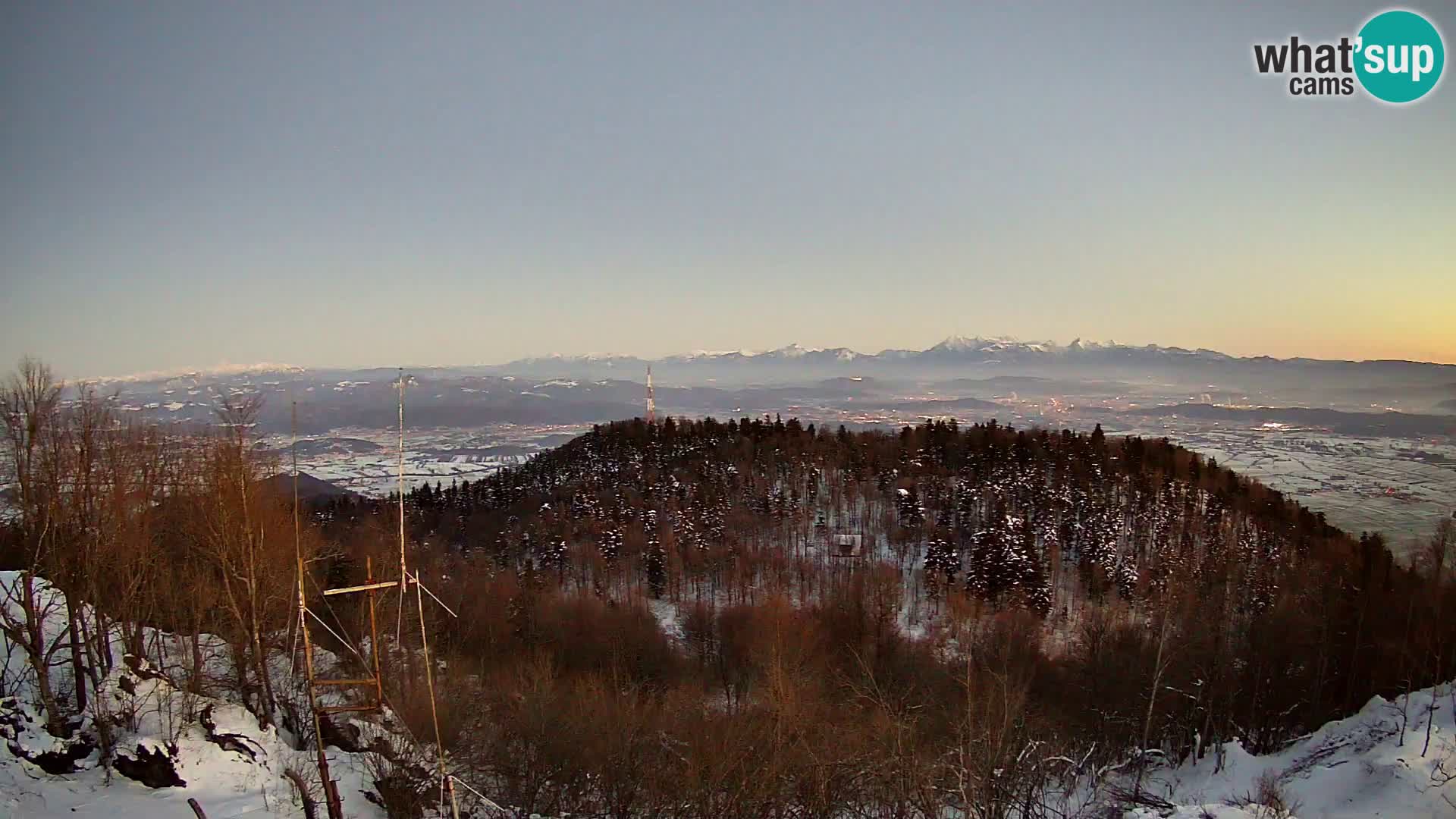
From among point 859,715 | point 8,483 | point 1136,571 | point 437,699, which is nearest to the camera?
point 8,483

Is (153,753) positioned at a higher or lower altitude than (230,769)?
higher

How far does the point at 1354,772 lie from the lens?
2172 cm

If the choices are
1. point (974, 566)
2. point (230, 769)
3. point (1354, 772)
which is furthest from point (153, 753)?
point (974, 566)

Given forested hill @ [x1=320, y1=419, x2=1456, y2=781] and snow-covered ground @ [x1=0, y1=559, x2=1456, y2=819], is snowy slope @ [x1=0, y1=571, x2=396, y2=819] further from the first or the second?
forested hill @ [x1=320, y1=419, x2=1456, y2=781]

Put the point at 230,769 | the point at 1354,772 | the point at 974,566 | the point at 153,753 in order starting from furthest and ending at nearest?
the point at 974,566
the point at 1354,772
the point at 230,769
the point at 153,753

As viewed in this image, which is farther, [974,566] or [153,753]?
[974,566]

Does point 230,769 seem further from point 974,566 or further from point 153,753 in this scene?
point 974,566

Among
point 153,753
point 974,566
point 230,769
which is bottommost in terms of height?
point 974,566

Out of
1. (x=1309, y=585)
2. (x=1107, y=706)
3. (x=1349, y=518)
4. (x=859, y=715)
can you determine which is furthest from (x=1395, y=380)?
(x=859, y=715)

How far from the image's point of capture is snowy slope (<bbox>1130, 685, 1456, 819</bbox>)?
18.8m

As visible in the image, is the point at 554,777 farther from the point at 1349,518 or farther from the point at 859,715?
the point at 1349,518

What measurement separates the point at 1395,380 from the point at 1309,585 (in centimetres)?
11095

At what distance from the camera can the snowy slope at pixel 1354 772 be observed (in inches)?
739

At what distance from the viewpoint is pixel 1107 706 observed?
1433 inches
